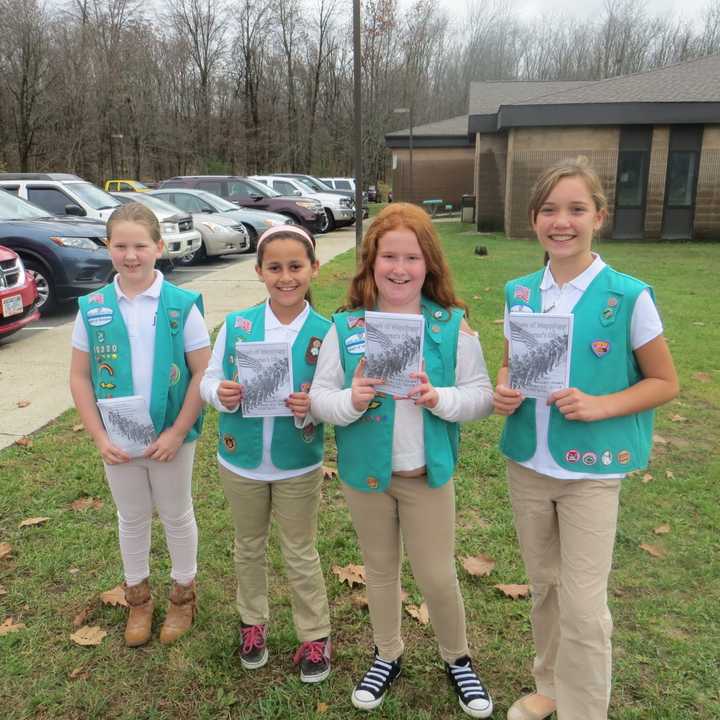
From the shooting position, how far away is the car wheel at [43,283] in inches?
353

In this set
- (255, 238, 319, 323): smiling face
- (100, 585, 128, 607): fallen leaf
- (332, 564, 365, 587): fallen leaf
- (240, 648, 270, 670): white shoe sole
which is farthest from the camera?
(332, 564, 365, 587): fallen leaf

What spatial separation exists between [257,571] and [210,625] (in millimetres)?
491

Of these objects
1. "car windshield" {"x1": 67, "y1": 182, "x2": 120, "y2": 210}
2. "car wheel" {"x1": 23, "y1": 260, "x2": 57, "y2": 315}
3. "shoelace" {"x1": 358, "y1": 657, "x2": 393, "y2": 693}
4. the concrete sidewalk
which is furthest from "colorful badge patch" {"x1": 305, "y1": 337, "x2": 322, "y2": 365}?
"car windshield" {"x1": 67, "y1": 182, "x2": 120, "y2": 210}

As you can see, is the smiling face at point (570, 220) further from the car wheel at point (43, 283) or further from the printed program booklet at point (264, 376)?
the car wheel at point (43, 283)

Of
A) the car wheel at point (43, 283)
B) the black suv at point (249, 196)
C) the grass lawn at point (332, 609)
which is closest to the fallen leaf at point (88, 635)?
the grass lawn at point (332, 609)

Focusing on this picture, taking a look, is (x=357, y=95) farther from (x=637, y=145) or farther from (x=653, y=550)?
(x=637, y=145)

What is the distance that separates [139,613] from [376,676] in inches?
42.3

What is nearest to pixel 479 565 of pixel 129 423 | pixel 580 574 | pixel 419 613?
pixel 419 613

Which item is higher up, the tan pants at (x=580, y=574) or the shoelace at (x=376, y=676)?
the tan pants at (x=580, y=574)

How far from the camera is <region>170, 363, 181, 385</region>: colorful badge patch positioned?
259cm

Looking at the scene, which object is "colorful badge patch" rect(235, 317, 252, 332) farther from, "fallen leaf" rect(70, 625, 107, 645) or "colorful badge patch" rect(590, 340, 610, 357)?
"fallen leaf" rect(70, 625, 107, 645)

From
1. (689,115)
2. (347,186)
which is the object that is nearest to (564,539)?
(689,115)

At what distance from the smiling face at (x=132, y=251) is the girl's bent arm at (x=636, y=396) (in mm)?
1586

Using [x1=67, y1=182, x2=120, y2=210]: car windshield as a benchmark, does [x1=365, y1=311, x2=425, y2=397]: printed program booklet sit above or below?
below
